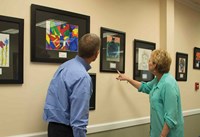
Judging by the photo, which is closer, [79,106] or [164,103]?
[79,106]

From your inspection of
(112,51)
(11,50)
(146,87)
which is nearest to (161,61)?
(146,87)

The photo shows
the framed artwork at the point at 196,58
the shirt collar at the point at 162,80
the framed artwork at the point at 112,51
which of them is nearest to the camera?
the shirt collar at the point at 162,80

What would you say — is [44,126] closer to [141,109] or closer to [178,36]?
[141,109]

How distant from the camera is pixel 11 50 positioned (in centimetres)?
198

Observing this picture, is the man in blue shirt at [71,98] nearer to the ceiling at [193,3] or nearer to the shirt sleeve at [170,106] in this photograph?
the shirt sleeve at [170,106]

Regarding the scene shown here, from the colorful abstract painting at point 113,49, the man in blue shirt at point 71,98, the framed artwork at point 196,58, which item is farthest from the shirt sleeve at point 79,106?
the framed artwork at point 196,58

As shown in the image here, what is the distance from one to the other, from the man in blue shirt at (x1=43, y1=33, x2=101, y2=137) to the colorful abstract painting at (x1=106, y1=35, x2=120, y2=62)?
0.91 metres

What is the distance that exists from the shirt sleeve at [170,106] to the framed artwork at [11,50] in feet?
4.14

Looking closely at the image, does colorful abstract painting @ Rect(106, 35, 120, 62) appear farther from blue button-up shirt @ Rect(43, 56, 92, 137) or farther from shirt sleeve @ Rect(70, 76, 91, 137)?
shirt sleeve @ Rect(70, 76, 91, 137)

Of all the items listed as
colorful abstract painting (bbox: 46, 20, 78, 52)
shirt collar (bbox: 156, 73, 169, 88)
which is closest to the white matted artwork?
shirt collar (bbox: 156, 73, 169, 88)

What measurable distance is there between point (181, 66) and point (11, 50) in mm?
2709

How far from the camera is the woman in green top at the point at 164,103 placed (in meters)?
2.21

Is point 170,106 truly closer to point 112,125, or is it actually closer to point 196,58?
point 112,125

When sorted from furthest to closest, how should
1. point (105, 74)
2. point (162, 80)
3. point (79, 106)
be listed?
point (105, 74)
point (162, 80)
point (79, 106)
